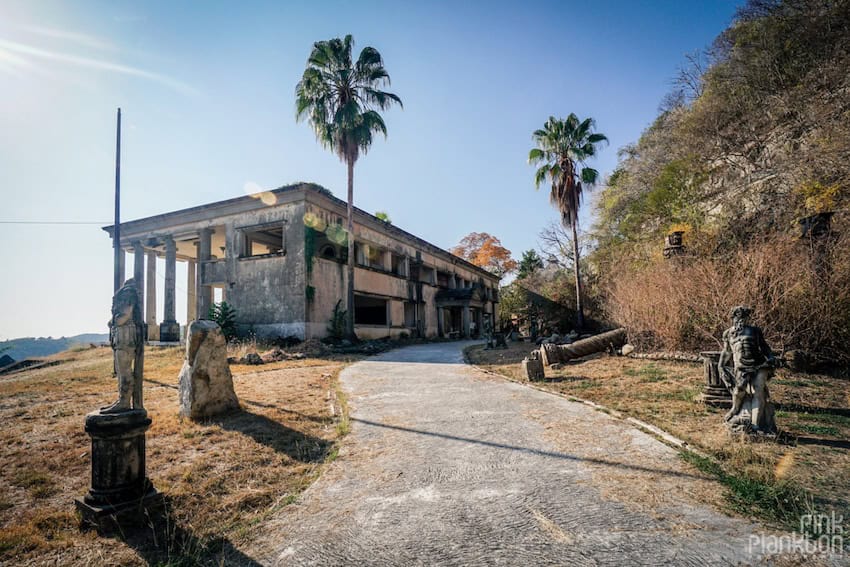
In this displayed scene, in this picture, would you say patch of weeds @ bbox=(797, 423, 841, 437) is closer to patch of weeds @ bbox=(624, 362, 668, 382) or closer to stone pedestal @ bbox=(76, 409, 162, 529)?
patch of weeds @ bbox=(624, 362, 668, 382)

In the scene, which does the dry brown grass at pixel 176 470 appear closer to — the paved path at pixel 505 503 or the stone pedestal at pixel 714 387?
the paved path at pixel 505 503

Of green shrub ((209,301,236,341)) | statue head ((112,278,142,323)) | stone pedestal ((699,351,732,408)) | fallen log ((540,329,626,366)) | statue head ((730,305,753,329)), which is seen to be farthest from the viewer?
green shrub ((209,301,236,341))

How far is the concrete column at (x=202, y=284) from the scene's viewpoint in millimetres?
19891

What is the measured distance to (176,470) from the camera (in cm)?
372

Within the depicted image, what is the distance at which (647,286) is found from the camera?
10.4 m

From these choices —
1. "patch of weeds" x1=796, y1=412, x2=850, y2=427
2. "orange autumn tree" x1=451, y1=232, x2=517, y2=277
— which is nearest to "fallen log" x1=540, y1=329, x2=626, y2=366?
"patch of weeds" x1=796, y1=412, x2=850, y2=427

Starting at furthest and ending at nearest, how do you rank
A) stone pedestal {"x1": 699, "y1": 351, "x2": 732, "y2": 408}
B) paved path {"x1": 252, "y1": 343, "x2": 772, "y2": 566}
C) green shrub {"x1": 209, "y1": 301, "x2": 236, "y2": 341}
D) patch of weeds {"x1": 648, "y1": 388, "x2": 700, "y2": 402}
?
green shrub {"x1": 209, "y1": 301, "x2": 236, "y2": 341} → patch of weeds {"x1": 648, "y1": 388, "x2": 700, "y2": 402} → stone pedestal {"x1": 699, "y1": 351, "x2": 732, "y2": 408} → paved path {"x1": 252, "y1": 343, "x2": 772, "y2": 566}

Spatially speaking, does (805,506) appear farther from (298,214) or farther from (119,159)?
(298,214)

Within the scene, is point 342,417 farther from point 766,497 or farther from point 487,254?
point 487,254

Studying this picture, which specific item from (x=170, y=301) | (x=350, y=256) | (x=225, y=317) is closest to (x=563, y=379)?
(x=350, y=256)

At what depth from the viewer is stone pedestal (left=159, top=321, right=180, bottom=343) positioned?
2116cm

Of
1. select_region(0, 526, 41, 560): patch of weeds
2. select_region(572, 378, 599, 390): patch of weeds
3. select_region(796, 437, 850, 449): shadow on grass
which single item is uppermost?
select_region(796, 437, 850, 449): shadow on grass

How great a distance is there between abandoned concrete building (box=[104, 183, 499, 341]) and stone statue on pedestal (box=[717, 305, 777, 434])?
15.3 meters

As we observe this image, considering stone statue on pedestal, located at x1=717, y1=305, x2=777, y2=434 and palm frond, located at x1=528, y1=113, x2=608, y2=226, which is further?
palm frond, located at x1=528, y1=113, x2=608, y2=226
